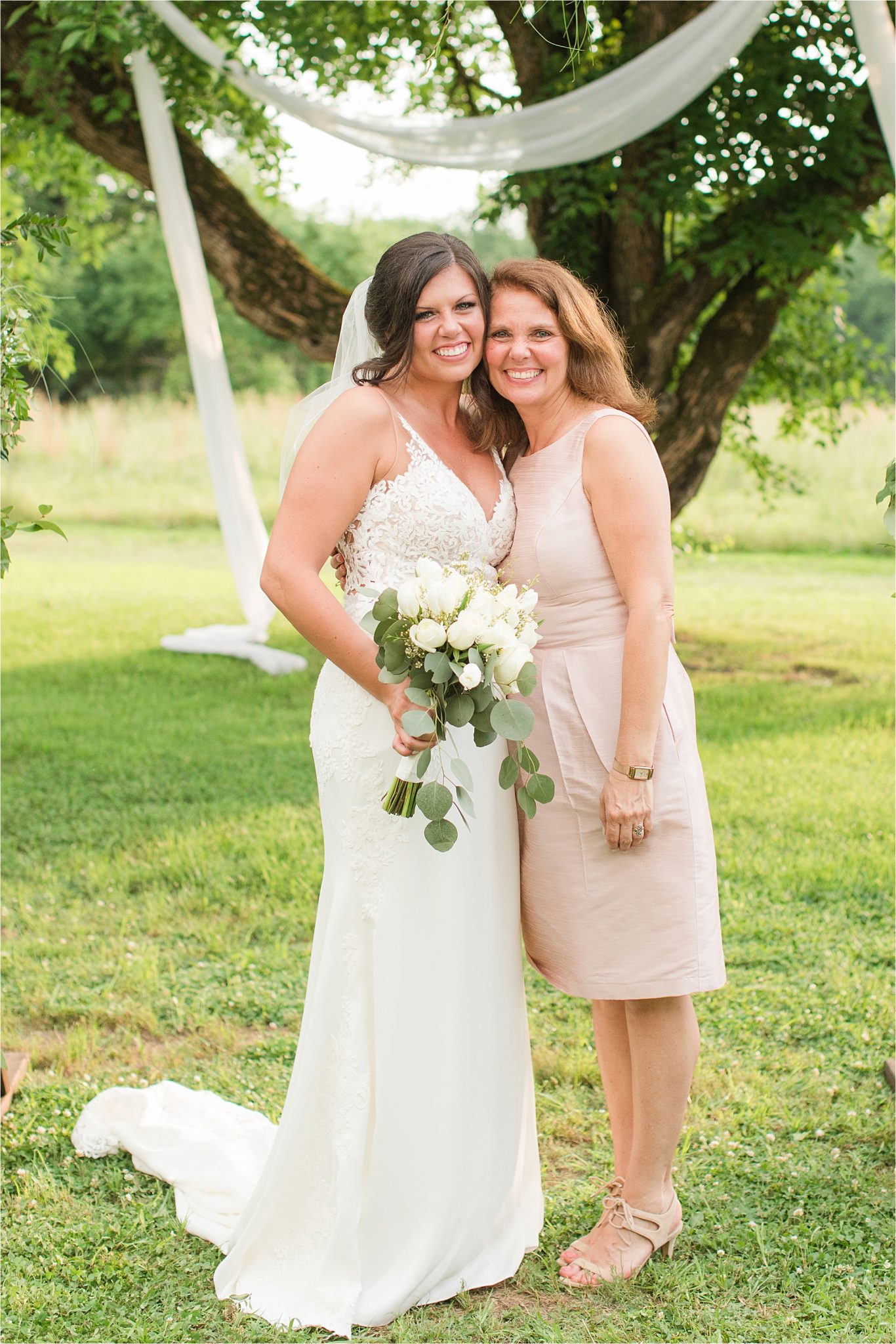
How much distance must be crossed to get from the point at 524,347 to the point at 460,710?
92cm

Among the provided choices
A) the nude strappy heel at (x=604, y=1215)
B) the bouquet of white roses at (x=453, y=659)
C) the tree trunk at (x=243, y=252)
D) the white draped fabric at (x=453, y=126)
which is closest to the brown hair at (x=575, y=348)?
the bouquet of white roses at (x=453, y=659)

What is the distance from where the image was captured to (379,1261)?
2725 mm

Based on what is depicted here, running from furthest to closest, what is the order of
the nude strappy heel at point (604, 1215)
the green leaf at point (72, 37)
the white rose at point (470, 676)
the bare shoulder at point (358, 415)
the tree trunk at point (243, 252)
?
the tree trunk at point (243, 252) → the green leaf at point (72, 37) → the nude strappy heel at point (604, 1215) → the bare shoulder at point (358, 415) → the white rose at point (470, 676)

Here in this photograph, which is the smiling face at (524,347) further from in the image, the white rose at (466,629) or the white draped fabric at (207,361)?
the white draped fabric at (207,361)

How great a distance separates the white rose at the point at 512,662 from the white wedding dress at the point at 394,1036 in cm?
49

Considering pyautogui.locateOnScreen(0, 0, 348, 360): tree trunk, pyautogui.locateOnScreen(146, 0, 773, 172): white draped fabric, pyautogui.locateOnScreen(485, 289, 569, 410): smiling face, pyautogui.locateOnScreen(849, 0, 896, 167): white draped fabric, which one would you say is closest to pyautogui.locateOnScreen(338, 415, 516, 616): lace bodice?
pyautogui.locateOnScreen(485, 289, 569, 410): smiling face

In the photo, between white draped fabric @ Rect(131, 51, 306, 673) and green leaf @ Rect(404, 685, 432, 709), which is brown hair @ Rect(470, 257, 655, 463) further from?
white draped fabric @ Rect(131, 51, 306, 673)

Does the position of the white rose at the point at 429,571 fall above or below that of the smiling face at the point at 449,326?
below

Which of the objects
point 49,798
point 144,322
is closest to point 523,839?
point 49,798

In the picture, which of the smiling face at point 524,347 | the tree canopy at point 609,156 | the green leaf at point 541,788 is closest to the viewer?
the green leaf at point 541,788

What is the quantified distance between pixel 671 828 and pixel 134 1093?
5.87ft

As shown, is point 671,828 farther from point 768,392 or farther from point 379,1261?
point 768,392

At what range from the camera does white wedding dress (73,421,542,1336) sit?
8.84 ft

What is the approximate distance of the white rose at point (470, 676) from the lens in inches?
85.5
